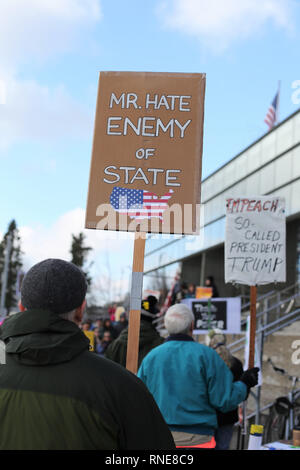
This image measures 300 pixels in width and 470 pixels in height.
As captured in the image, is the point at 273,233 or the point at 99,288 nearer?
the point at 273,233

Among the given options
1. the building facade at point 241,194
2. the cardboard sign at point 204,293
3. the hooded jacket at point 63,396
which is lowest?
the hooded jacket at point 63,396

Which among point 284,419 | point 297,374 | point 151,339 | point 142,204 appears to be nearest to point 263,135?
point 297,374

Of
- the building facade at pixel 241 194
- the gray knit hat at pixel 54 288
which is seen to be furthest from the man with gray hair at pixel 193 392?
the building facade at pixel 241 194

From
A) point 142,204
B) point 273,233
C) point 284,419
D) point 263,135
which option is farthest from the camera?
point 263,135

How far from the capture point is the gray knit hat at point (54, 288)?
5.93 feet

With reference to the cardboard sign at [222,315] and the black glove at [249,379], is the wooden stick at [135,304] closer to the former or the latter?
the black glove at [249,379]

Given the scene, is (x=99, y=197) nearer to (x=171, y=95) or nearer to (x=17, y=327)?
(x=171, y=95)

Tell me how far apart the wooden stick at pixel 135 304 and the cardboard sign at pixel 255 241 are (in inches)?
102

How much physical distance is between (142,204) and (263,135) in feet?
66.2

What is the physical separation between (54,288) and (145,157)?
2.03 metres

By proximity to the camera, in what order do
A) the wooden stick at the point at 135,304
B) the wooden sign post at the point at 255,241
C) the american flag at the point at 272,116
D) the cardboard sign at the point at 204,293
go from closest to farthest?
the wooden stick at the point at 135,304, the wooden sign post at the point at 255,241, the cardboard sign at the point at 204,293, the american flag at the point at 272,116

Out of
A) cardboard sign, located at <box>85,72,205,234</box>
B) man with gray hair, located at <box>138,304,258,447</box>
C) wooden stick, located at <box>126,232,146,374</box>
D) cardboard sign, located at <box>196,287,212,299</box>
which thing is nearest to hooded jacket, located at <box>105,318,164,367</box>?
man with gray hair, located at <box>138,304,258,447</box>

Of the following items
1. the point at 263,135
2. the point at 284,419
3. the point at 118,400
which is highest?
the point at 263,135
